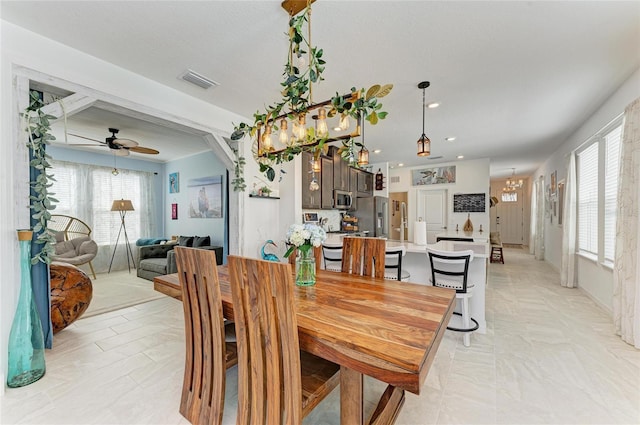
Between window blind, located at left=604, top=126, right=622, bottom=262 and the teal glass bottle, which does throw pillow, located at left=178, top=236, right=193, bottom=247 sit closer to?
the teal glass bottle

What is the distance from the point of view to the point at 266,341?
3.87ft

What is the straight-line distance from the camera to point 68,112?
7.43 feet

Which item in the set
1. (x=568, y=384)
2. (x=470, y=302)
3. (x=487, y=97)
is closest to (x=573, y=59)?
(x=487, y=97)

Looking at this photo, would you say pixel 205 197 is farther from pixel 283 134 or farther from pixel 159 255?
pixel 283 134

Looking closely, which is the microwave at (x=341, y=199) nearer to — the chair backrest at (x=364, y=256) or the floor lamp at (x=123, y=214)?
the chair backrest at (x=364, y=256)

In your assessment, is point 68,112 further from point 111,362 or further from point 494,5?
point 494,5

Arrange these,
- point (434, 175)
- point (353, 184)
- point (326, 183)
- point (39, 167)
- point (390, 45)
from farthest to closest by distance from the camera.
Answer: point (434, 175), point (353, 184), point (326, 183), point (390, 45), point (39, 167)

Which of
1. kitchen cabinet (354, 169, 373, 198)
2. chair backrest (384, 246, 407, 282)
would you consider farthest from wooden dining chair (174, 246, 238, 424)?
kitchen cabinet (354, 169, 373, 198)

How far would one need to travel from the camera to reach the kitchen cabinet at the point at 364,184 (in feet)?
20.2

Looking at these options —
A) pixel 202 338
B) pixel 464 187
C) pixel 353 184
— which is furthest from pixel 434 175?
pixel 202 338

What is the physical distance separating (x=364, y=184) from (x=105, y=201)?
5.88m

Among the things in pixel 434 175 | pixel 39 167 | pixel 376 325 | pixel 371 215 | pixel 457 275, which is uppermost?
pixel 434 175

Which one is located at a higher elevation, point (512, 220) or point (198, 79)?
point (198, 79)

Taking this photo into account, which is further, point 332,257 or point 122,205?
point 122,205
